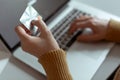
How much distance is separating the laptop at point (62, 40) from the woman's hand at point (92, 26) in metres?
0.02

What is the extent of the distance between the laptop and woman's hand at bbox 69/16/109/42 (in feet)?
0.06

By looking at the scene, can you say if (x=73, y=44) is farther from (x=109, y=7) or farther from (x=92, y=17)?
(x=109, y=7)

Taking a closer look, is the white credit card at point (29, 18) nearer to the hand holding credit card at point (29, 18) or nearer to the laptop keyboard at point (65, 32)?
the hand holding credit card at point (29, 18)

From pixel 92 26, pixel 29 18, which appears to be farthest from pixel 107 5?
pixel 29 18

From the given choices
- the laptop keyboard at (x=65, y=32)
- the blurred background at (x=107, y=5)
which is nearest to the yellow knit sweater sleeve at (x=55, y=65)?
the laptop keyboard at (x=65, y=32)

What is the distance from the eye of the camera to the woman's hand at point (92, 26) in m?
0.86

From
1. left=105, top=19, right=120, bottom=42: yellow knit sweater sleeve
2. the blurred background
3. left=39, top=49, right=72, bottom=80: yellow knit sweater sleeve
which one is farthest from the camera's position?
the blurred background

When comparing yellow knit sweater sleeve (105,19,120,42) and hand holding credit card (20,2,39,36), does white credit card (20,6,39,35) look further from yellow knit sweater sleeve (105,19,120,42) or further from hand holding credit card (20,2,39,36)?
yellow knit sweater sleeve (105,19,120,42)

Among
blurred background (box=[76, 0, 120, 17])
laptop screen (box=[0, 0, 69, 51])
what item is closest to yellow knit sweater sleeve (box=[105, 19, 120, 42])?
blurred background (box=[76, 0, 120, 17])

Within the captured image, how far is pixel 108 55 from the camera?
32.5 inches

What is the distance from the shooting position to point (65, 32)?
89 centimetres

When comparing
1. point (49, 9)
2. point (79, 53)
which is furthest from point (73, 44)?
point (49, 9)

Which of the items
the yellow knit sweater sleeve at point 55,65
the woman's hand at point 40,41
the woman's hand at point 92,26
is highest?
the woman's hand at point 40,41

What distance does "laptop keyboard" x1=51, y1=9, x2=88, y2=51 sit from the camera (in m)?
0.86
